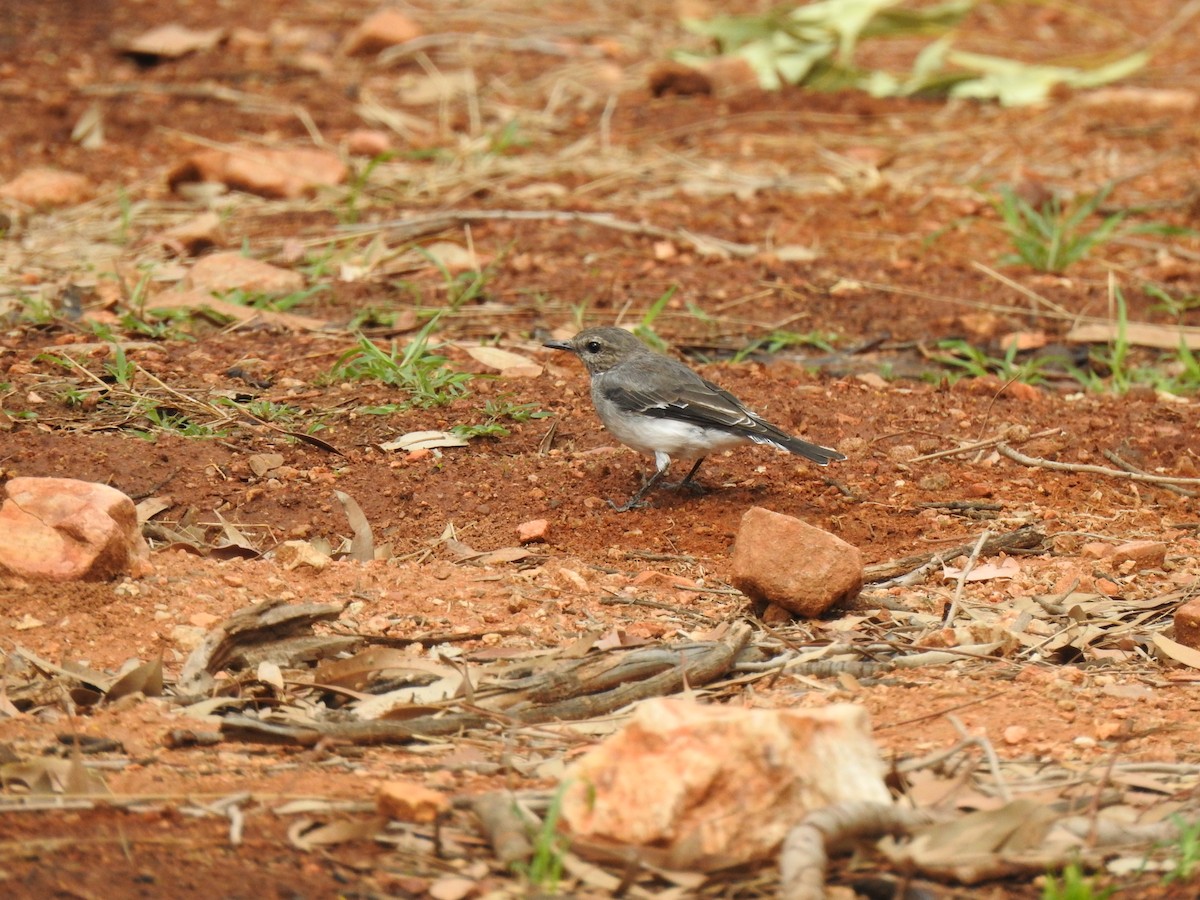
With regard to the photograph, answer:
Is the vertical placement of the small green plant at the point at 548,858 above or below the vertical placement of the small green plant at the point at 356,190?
above

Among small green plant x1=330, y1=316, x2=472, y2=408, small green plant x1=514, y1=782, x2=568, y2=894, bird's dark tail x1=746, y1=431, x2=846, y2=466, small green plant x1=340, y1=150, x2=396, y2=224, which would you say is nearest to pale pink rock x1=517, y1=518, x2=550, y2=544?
bird's dark tail x1=746, y1=431, x2=846, y2=466

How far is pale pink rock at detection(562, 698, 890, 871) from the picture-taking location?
3342mm

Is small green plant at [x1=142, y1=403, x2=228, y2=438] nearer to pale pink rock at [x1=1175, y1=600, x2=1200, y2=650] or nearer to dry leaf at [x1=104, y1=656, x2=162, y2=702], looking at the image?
dry leaf at [x1=104, y1=656, x2=162, y2=702]

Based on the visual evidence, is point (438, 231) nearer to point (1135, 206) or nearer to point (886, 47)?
point (1135, 206)

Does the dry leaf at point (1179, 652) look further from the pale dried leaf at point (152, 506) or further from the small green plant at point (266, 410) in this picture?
the small green plant at point (266, 410)

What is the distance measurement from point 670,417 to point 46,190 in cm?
562

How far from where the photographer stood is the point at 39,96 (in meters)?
12.1

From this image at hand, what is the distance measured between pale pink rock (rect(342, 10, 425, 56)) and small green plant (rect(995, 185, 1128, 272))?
6259 millimetres

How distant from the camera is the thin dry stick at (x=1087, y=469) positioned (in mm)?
6430

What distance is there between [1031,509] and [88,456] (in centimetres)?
394

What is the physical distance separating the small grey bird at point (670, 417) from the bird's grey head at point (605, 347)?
0.47ft

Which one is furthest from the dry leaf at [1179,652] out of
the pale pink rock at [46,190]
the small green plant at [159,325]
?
the pale pink rock at [46,190]

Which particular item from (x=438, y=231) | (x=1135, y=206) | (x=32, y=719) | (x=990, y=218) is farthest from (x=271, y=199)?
(x=32, y=719)

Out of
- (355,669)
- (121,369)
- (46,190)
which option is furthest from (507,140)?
(355,669)
